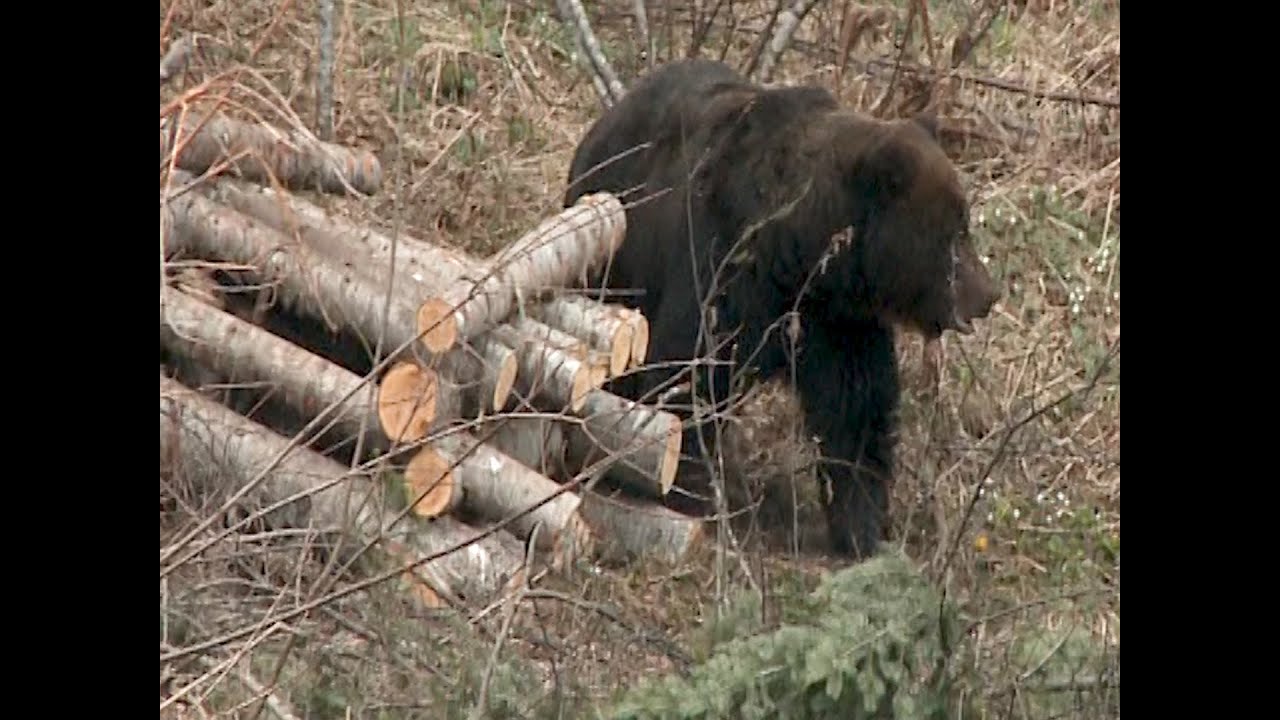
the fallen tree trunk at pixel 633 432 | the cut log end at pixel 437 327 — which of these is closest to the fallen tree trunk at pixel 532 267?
the cut log end at pixel 437 327

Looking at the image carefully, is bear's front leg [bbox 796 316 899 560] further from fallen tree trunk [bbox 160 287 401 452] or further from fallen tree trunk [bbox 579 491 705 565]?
fallen tree trunk [bbox 160 287 401 452]

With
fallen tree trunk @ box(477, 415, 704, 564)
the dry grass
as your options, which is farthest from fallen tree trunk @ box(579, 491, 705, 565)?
the dry grass

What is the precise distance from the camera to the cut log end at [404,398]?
22.3 ft

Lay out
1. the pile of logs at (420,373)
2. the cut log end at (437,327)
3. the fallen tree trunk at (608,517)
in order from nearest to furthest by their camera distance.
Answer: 1. the cut log end at (437,327)
2. the pile of logs at (420,373)
3. the fallen tree trunk at (608,517)

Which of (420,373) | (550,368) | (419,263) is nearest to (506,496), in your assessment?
(550,368)

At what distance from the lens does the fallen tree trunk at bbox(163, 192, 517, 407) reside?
7145mm

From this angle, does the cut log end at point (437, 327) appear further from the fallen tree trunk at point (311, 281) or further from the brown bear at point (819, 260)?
the brown bear at point (819, 260)

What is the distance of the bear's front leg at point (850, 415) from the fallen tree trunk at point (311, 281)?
5.43ft

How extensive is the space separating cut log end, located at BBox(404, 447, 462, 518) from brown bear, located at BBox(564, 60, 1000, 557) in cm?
140

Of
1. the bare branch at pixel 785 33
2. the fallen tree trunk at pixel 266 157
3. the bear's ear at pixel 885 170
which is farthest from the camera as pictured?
the bare branch at pixel 785 33

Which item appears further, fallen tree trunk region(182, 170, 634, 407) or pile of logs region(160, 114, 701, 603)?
fallen tree trunk region(182, 170, 634, 407)
